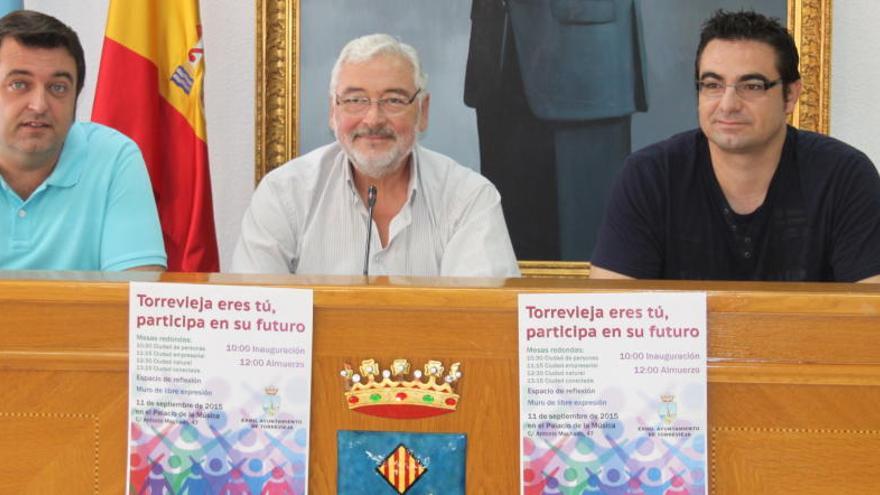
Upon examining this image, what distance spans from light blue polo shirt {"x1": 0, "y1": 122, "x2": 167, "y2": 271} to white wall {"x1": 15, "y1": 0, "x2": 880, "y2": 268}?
1.17m

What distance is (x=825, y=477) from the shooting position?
3.56 feet

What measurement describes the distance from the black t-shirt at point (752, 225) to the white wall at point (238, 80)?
3.97 feet

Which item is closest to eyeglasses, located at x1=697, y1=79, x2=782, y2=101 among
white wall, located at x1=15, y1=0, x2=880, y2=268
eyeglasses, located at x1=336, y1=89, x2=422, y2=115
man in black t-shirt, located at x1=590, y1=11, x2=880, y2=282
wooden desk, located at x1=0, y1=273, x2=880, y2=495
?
man in black t-shirt, located at x1=590, y1=11, x2=880, y2=282

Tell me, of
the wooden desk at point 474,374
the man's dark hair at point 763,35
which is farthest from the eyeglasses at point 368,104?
the wooden desk at point 474,374

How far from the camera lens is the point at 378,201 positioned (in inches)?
89.1

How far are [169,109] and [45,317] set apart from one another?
2.10 meters

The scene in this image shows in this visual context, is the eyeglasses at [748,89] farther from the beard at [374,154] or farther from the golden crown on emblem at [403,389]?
the golden crown on emblem at [403,389]

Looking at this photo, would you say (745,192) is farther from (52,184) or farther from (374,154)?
(52,184)

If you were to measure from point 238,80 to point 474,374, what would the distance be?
7.95ft

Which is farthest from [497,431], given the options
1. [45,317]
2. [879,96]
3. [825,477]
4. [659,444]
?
[879,96]

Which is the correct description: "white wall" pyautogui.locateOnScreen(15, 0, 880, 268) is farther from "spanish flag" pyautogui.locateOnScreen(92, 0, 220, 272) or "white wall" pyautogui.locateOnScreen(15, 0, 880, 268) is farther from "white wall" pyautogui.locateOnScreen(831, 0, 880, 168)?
"spanish flag" pyautogui.locateOnScreen(92, 0, 220, 272)

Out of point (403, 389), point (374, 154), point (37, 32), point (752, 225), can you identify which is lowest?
point (403, 389)

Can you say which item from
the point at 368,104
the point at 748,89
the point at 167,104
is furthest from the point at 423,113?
the point at 167,104

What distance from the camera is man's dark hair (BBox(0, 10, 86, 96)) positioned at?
2.08m
